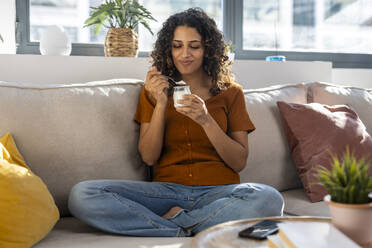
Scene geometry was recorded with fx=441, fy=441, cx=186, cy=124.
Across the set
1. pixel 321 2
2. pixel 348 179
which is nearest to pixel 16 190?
pixel 348 179

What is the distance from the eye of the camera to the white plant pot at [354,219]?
82 cm

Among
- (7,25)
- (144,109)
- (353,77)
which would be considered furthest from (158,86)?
(353,77)

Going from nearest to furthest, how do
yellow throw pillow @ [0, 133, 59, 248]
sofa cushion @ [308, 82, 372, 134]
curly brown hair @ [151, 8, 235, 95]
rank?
1. yellow throw pillow @ [0, 133, 59, 248]
2. curly brown hair @ [151, 8, 235, 95]
3. sofa cushion @ [308, 82, 372, 134]

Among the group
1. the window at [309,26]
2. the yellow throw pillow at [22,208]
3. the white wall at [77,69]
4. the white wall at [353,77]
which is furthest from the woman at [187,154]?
the white wall at [353,77]

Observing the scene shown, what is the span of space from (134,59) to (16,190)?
3.69 feet

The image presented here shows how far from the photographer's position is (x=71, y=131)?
1.71 metres

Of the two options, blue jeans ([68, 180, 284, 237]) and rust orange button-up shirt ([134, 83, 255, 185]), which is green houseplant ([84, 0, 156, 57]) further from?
blue jeans ([68, 180, 284, 237])

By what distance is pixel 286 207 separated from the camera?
1.83m

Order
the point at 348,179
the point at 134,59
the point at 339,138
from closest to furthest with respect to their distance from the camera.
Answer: the point at 348,179 < the point at 339,138 < the point at 134,59

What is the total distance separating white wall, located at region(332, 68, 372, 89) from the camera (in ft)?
10.3

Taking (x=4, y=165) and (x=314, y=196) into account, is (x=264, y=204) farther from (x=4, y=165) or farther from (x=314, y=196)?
(x=4, y=165)

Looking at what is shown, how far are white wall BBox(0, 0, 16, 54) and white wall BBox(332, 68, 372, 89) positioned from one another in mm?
2127

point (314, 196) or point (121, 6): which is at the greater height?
point (121, 6)

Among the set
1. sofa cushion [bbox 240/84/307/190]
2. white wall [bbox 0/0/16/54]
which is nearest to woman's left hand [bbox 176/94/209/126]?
sofa cushion [bbox 240/84/307/190]
